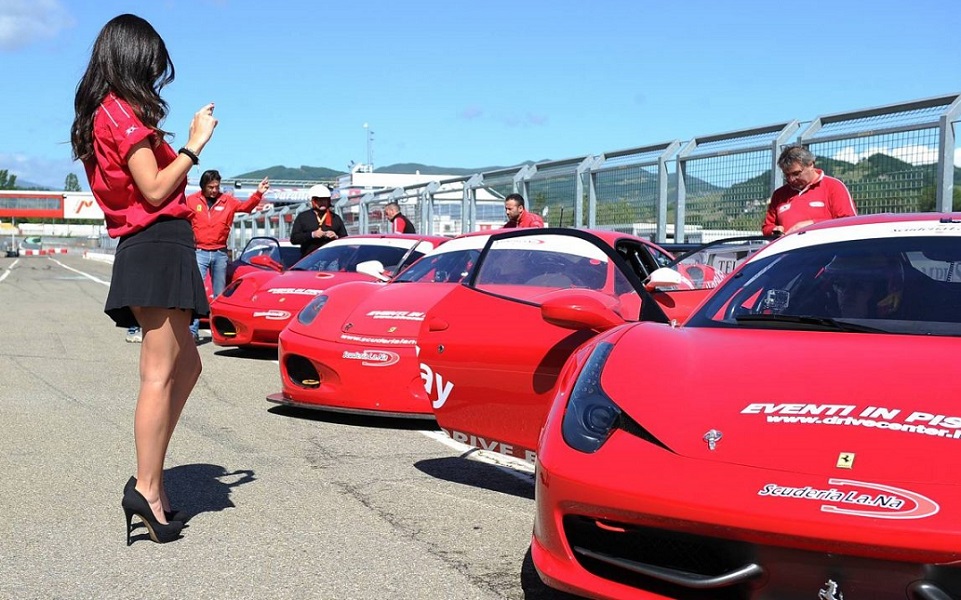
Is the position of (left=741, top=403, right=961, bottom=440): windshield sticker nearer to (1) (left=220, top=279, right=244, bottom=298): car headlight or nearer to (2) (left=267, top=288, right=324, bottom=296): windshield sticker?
(2) (left=267, top=288, right=324, bottom=296): windshield sticker

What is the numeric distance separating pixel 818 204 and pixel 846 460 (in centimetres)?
518

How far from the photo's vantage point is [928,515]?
7.69 ft

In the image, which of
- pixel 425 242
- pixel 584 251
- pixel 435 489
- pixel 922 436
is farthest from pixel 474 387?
pixel 425 242

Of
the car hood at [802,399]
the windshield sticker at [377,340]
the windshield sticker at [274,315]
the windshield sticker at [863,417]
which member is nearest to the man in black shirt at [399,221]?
the windshield sticker at [274,315]

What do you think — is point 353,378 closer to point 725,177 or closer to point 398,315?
point 398,315

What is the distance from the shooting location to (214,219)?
1094cm

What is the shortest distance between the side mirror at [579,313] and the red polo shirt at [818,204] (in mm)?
4056

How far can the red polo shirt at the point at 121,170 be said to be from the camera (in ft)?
12.1

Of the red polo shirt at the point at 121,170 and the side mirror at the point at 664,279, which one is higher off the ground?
the red polo shirt at the point at 121,170

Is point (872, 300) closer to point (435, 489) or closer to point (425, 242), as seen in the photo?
point (435, 489)

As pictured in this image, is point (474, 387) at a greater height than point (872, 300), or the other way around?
point (872, 300)

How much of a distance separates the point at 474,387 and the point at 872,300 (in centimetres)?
151

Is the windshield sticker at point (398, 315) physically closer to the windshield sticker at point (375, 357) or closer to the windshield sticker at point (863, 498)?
the windshield sticker at point (375, 357)

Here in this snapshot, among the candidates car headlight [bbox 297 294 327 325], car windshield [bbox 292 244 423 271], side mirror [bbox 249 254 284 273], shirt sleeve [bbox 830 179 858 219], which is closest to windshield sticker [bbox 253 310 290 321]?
car windshield [bbox 292 244 423 271]
